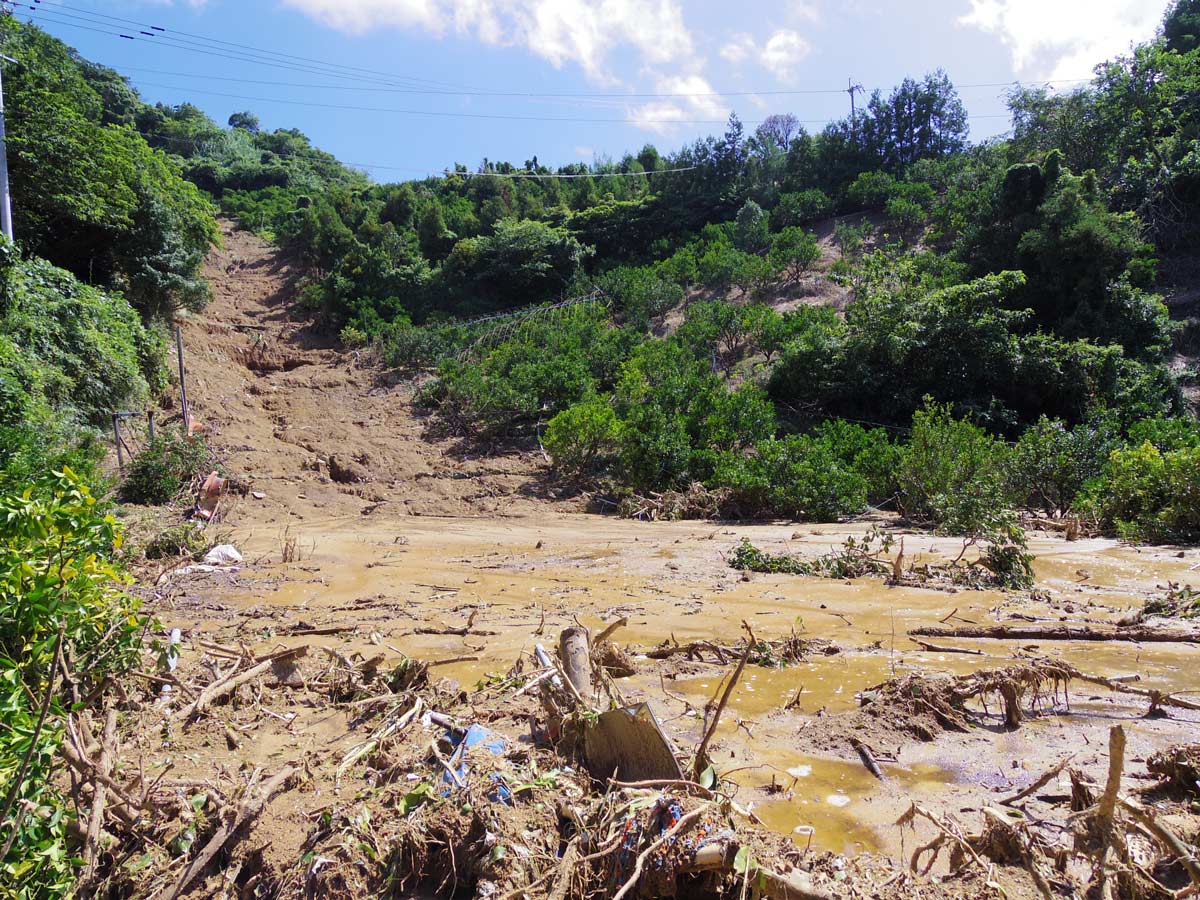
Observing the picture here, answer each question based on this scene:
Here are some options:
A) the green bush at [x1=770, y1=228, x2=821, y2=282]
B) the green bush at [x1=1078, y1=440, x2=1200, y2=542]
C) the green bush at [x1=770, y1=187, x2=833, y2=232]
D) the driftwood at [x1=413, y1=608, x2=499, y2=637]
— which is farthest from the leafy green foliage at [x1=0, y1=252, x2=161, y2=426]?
the green bush at [x1=770, y1=187, x2=833, y2=232]

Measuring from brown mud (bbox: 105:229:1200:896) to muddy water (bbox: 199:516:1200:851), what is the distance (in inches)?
0.7

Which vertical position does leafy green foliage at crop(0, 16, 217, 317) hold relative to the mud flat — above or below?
above

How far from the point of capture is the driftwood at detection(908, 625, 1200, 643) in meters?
4.11

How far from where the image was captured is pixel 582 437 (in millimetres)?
12906

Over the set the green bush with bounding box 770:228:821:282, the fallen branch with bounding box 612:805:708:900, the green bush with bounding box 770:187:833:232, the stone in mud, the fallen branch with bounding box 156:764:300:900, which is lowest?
the fallen branch with bounding box 156:764:300:900

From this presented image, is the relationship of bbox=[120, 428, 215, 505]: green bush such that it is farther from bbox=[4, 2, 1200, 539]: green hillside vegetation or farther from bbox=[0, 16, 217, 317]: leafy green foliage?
bbox=[0, 16, 217, 317]: leafy green foliage

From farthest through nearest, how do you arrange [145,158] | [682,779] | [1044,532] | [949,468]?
[145,158] < [949,468] < [1044,532] < [682,779]

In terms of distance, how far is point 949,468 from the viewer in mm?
9328

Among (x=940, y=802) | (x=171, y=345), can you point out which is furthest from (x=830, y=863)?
(x=171, y=345)

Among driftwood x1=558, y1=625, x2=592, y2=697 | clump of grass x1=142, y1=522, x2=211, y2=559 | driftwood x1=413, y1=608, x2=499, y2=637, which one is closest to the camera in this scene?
driftwood x1=558, y1=625, x2=592, y2=697

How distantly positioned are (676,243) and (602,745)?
29.0 meters

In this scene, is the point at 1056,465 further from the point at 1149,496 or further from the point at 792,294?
the point at 792,294

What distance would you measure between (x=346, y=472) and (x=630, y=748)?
12.4 metres

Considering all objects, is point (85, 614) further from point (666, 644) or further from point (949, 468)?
point (949, 468)
